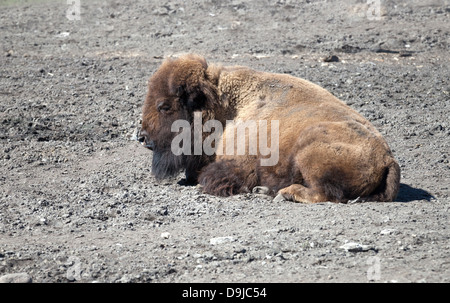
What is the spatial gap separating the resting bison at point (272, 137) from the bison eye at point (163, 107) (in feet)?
0.03

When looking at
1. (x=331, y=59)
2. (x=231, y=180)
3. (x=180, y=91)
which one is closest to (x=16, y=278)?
(x=231, y=180)

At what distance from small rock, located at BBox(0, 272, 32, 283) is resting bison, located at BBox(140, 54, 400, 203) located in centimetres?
244

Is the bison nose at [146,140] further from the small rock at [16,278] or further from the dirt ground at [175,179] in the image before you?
the small rock at [16,278]

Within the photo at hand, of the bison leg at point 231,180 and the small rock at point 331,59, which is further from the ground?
the small rock at point 331,59

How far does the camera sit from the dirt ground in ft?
15.4

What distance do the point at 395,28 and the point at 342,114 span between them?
8140mm

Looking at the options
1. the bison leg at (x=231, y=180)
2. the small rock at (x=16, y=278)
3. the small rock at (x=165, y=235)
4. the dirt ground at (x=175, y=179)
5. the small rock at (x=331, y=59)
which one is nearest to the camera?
the small rock at (x=16, y=278)

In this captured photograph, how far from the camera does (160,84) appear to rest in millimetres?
6672

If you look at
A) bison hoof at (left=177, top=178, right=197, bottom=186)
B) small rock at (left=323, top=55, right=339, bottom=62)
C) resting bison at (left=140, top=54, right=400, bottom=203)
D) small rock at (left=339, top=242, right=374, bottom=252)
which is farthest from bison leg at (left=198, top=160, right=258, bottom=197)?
A: small rock at (left=323, top=55, right=339, bottom=62)

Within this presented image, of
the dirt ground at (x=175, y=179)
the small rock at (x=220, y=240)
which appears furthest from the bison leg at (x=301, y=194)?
the small rock at (x=220, y=240)

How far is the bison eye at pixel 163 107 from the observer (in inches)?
262

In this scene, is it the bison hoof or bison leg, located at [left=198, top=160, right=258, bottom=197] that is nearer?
bison leg, located at [left=198, top=160, right=258, bottom=197]

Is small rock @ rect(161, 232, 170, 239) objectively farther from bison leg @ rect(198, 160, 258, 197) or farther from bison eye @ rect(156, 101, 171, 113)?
bison eye @ rect(156, 101, 171, 113)

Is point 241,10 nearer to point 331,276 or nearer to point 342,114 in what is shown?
point 342,114
